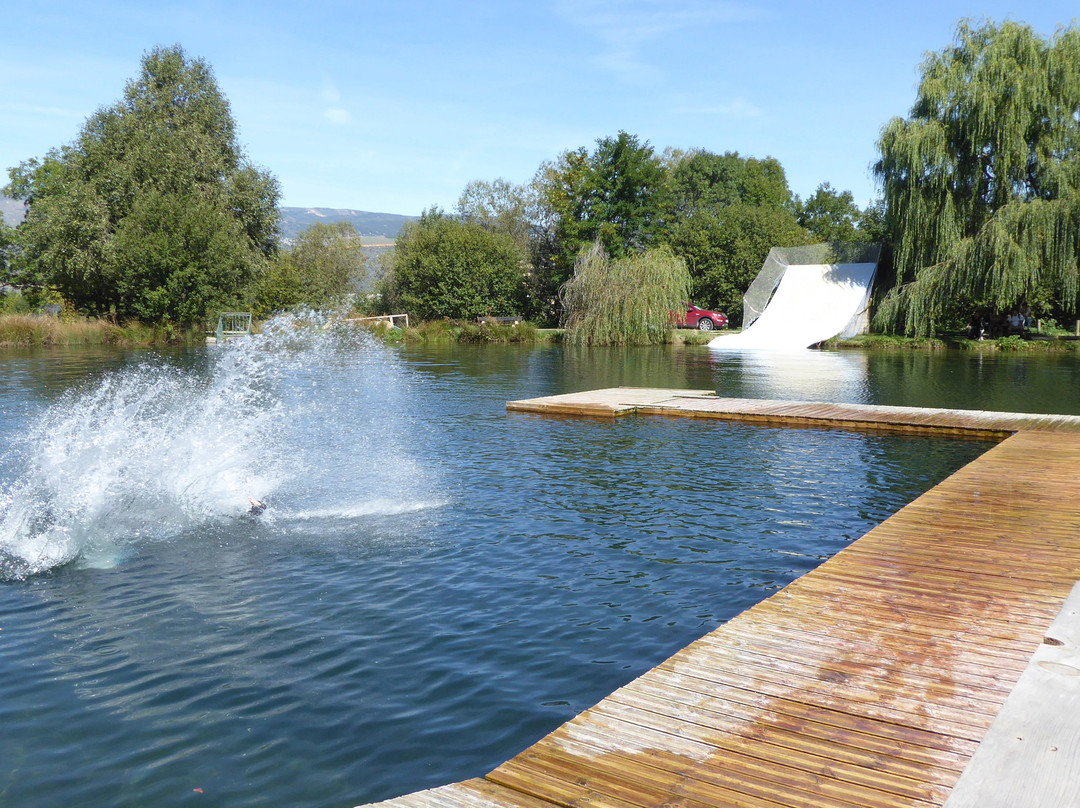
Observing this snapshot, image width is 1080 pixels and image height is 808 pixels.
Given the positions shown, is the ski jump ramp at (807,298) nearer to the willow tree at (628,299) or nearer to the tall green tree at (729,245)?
the willow tree at (628,299)

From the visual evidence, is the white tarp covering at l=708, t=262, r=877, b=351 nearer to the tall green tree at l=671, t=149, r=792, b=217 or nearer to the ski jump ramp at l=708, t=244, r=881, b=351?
the ski jump ramp at l=708, t=244, r=881, b=351

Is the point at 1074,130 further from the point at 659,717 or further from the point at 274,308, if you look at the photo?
the point at 274,308

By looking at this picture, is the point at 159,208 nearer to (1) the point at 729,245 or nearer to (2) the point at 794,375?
(2) the point at 794,375

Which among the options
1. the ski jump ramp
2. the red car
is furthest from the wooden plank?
the red car

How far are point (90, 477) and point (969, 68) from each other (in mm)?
35325

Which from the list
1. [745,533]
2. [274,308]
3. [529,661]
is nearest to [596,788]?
[529,661]

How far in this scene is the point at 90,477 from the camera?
961 centimetres

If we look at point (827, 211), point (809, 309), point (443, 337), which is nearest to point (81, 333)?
point (443, 337)

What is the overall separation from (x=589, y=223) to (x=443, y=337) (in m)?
12.7

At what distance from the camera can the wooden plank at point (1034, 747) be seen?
3.17 metres

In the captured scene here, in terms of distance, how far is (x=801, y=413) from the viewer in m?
16.3

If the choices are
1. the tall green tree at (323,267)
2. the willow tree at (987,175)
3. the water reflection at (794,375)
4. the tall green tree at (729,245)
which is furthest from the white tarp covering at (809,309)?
the tall green tree at (323,267)

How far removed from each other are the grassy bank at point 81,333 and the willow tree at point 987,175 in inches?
1237

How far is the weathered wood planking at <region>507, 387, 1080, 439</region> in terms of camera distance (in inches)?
578
